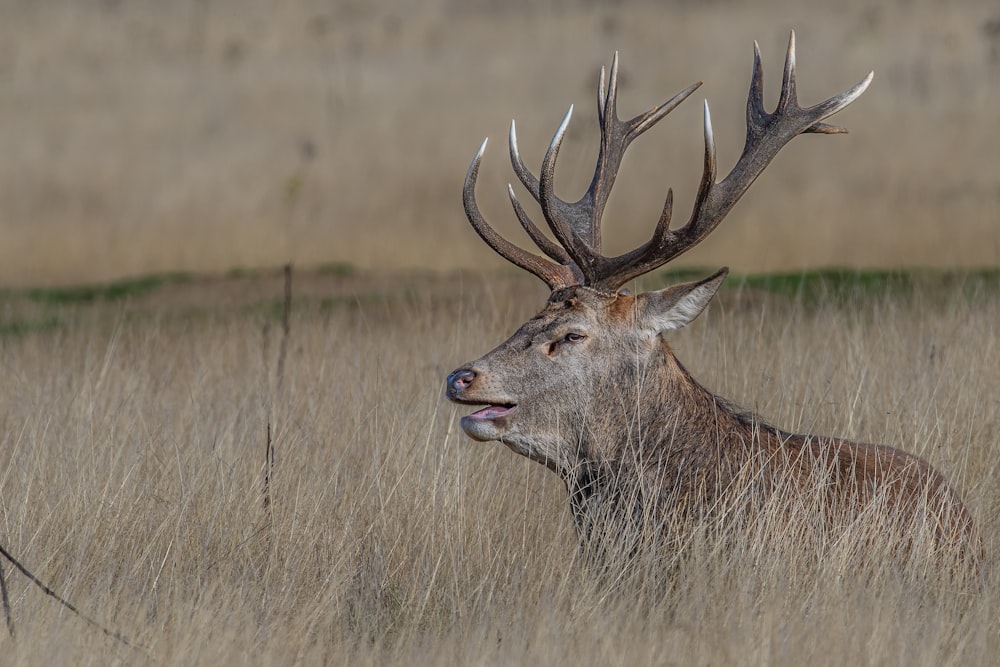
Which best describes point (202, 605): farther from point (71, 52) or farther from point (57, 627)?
point (71, 52)

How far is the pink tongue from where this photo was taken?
5323mm

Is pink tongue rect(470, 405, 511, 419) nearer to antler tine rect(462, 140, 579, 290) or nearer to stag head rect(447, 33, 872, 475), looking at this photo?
stag head rect(447, 33, 872, 475)

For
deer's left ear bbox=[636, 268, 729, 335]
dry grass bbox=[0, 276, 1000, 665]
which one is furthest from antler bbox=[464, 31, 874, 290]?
dry grass bbox=[0, 276, 1000, 665]

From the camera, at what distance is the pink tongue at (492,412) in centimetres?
532

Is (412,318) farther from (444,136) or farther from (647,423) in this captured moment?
(444,136)

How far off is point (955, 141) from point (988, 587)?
1476 cm

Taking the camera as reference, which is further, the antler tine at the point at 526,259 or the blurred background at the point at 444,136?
the blurred background at the point at 444,136

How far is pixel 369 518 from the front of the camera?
582 centimetres

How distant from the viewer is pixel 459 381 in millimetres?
5297

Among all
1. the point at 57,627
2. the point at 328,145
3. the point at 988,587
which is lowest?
the point at 57,627

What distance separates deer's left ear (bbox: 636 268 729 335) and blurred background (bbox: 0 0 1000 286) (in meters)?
9.81

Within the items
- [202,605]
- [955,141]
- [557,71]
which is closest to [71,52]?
[557,71]

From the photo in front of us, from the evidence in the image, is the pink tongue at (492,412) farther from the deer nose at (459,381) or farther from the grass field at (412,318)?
the grass field at (412,318)

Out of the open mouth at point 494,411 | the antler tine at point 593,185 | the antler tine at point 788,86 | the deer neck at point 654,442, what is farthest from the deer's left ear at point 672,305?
the antler tine at point 788,86
